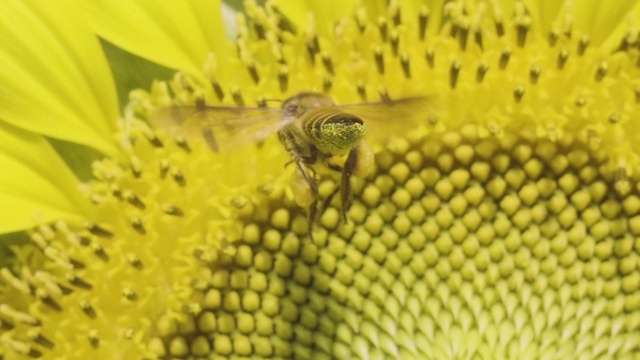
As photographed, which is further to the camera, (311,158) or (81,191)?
(81,191)

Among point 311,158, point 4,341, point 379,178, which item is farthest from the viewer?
point 379,178

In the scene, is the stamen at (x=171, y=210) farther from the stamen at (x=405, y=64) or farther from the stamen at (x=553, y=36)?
the stamen at (x=553, y=36)

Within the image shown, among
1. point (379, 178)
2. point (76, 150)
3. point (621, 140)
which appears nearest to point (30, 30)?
→ point (76, 150)

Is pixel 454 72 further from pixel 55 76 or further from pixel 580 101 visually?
pixel 55 76

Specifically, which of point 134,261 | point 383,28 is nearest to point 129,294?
point 134,261

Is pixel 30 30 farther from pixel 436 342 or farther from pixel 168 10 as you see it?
pixel 436 342

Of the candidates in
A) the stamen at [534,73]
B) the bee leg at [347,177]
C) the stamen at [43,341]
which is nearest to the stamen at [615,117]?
the stamen at [534,73]

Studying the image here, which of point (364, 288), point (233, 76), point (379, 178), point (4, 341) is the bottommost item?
point (4, 341)
